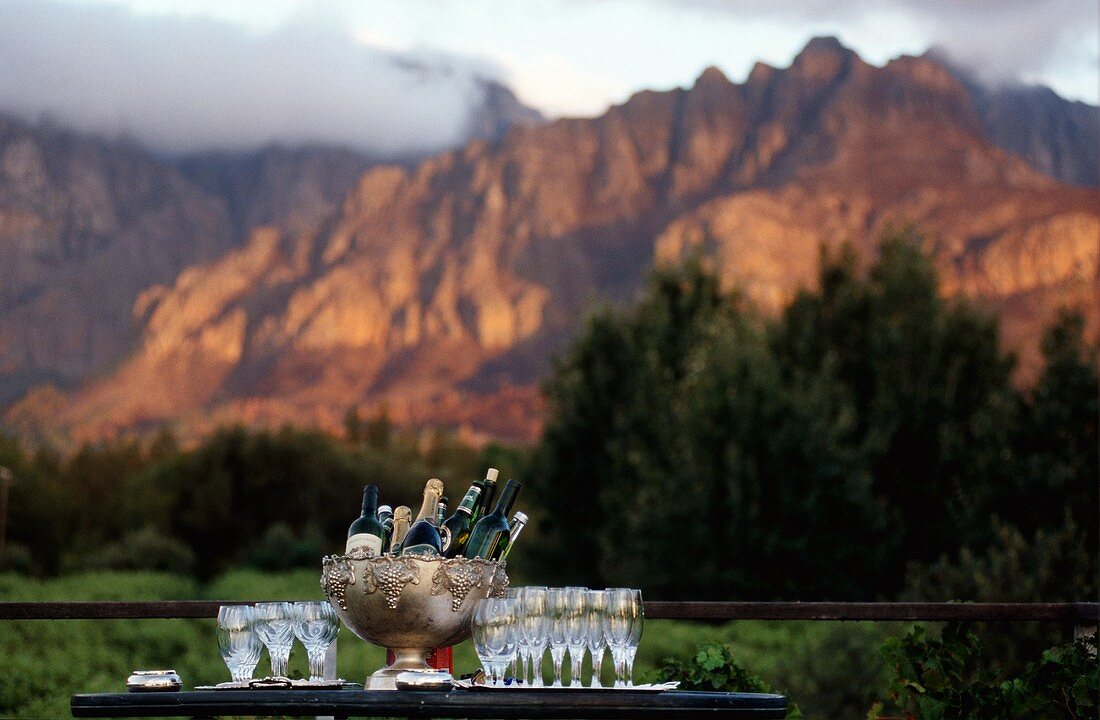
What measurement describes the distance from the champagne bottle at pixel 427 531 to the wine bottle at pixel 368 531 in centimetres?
5

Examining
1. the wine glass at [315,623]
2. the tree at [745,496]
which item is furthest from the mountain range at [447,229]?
the wine glass at [315,623]

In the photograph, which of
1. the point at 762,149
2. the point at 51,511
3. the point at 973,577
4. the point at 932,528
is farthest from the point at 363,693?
the point at 762,149

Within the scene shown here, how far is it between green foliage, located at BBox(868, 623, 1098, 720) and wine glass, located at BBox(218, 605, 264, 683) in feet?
6.72

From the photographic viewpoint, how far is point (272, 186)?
8181cm

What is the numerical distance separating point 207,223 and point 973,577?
71.5 m

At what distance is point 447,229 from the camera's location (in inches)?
3056

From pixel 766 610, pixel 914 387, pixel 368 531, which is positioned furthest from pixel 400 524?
pixel 914 387

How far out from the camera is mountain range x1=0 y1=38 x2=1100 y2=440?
62.7m

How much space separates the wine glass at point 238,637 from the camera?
7.71ft

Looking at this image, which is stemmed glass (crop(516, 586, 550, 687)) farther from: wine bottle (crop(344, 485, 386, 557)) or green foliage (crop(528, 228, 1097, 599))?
green foliage (crop(528, 228, 1097, 599))

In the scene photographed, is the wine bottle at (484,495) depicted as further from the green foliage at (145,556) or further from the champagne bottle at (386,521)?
the green foliage at (145,556)

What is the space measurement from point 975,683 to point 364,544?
2.11 metres

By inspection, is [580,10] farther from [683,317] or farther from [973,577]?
[973,577]

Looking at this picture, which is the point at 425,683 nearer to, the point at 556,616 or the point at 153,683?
the point at 556,616
